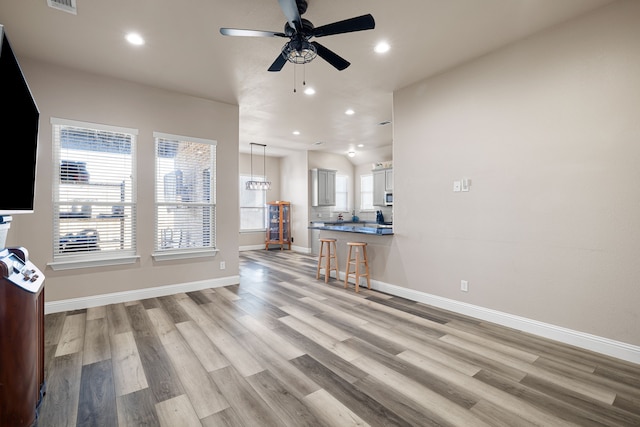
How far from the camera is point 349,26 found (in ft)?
7.33

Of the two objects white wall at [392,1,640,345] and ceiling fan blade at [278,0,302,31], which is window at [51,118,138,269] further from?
white wall at [392,1,640,345]

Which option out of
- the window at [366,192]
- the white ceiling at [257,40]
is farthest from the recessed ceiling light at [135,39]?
the window at [366,192]

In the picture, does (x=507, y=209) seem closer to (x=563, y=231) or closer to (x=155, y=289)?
(x=563, y=231)

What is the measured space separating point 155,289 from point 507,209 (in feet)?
15.2

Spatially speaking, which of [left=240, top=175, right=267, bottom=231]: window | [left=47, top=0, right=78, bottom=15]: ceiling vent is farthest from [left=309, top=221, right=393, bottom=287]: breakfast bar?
[left=240, top=175, right=267, bottom=231]: window

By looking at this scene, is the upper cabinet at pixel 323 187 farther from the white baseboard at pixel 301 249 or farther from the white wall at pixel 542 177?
A: the white wall at pixel 542 177

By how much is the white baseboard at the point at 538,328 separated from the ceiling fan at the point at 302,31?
3007 mm

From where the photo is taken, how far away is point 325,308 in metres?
3.69

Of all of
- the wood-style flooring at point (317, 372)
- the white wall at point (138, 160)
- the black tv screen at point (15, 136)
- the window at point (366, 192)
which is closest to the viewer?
the black tv screen at point (15, 136)

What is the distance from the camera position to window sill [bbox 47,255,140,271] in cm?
351

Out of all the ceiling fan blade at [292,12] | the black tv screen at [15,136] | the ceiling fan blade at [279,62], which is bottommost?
the black tv screen at [15,136]

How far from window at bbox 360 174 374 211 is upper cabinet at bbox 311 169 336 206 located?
1.18 m

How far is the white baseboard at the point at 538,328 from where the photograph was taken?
8.05ft

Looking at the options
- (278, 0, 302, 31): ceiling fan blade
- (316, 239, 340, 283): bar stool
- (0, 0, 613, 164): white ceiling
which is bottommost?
(316, 239, 340, 283): bar stool
